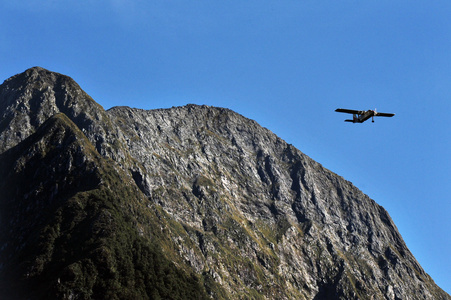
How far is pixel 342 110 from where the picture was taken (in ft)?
262

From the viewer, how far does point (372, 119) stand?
82062mm

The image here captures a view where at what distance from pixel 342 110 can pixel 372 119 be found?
675 cm
